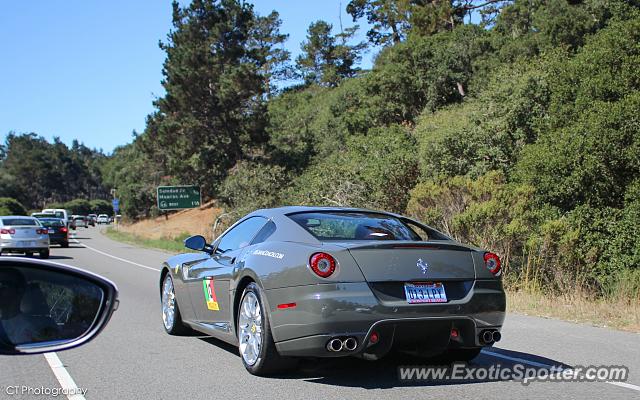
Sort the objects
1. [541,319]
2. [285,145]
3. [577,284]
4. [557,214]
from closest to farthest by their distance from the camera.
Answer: [541,319]
[577,284]
[557,214]
[285,145]

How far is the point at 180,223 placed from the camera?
2414 inches

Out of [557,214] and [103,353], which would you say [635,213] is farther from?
[103,353]

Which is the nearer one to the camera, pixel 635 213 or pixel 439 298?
pixel 439 298

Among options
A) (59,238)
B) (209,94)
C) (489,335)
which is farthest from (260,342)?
(209,94)

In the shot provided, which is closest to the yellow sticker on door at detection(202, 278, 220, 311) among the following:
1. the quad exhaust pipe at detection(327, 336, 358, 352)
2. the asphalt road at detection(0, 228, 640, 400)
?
the asphalt road at detection(0, 228, 640, 400)

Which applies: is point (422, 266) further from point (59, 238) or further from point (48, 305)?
point (59, 238)

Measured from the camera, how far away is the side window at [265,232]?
22.7 feet

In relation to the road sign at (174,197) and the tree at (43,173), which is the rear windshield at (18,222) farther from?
the tree at (43,173)

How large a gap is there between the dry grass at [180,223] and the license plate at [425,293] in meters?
48.4

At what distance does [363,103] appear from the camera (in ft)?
151

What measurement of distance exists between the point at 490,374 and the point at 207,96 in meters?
40.9

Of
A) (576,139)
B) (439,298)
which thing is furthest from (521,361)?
(576,139)

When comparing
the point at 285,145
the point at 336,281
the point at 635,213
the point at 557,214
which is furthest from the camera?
the point at 285,145

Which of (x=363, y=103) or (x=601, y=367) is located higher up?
(x=363, y=103)
